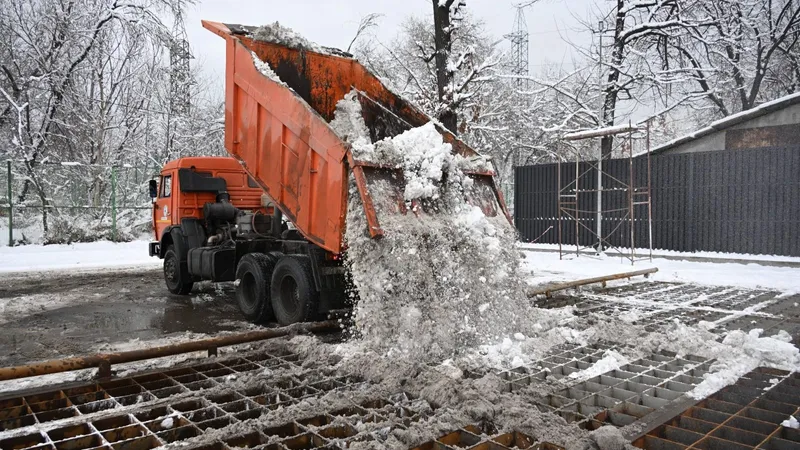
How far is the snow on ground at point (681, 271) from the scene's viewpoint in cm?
1096

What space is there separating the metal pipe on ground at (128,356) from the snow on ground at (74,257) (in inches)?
432

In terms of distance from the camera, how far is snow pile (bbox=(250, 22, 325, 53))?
308 inches

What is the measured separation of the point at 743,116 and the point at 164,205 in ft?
46.4

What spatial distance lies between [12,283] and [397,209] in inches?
400

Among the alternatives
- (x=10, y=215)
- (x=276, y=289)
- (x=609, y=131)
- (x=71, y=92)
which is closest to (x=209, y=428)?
(x=276, y=289)

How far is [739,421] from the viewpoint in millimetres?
3906

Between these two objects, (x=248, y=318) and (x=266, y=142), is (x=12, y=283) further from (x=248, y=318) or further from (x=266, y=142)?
(x=266, y=142)

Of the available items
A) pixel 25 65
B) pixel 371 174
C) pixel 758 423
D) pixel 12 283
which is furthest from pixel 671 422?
pixel 25 65

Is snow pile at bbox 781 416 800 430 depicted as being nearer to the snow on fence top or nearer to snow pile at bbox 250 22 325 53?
snow pile at bbox 250 22 325 53

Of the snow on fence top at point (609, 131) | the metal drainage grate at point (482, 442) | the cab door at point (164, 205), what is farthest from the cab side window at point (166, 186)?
the snow on fence top at point (609, 131)

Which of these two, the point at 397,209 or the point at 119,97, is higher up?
the point at 119,97

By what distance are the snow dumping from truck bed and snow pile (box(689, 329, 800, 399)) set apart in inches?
74.2

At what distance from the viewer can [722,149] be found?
1526 cm

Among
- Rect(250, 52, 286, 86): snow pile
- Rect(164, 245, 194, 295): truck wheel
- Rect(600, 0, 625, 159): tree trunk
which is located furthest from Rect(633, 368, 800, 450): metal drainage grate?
Rect(600, 0, 625, 159): tree trunk
